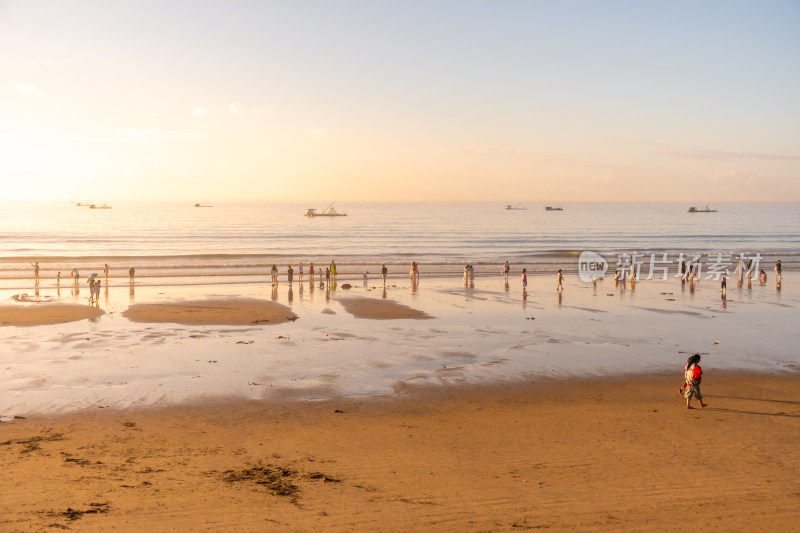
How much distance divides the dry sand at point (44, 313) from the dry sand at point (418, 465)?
14.9 metres

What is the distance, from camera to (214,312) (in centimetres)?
3091

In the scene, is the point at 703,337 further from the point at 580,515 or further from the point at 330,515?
the point at 330,515

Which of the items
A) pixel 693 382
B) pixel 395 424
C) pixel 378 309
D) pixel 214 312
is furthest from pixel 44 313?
pixel 693 382

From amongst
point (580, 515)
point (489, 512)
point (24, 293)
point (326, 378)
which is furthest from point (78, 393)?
point (24, 293)

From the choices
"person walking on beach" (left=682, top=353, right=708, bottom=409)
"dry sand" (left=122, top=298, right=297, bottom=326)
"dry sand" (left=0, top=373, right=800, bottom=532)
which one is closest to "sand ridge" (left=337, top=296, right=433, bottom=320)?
"dry sand" (left=122, top=298, right=297, bottom=326)

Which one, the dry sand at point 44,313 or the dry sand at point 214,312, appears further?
the dry sand at point 214,312

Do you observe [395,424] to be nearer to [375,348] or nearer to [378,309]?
[375,348]

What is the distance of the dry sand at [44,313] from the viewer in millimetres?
27828

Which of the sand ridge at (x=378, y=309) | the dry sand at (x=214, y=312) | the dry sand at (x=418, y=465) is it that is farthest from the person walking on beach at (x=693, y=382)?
the dry sand at (x=214, y=312)

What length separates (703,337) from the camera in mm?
25484

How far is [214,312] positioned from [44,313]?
772 centimetres

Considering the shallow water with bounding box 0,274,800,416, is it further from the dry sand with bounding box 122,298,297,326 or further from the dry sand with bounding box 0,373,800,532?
the dry sand with bounding box 0,373,800,532

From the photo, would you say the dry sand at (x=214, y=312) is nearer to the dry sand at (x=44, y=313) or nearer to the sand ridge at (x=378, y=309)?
the dry sand at (x=44, y=313)

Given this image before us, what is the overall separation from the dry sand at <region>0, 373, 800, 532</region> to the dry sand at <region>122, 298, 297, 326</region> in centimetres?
1295
